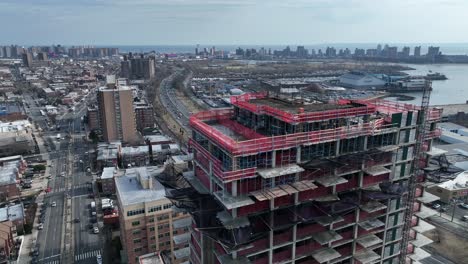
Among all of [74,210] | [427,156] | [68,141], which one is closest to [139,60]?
[68,141]

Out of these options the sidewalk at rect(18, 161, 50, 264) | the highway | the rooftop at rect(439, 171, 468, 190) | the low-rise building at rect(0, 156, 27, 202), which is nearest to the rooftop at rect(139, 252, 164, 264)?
the highway

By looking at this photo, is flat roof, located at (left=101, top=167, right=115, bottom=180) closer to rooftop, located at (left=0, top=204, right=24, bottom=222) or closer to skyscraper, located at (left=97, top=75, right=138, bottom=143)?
rooftop, located at (left=0, top=204, right=24, bottom=222)

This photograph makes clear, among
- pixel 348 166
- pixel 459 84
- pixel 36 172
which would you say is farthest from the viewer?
pixel 459 84

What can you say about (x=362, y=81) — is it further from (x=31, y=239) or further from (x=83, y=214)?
(x=31, y=239)

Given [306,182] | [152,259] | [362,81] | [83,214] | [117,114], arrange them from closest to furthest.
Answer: [306,182] < [152,259] < [83,214] < [117,114] < [362,81]

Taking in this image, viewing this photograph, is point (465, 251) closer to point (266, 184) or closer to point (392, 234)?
point (392, 234)

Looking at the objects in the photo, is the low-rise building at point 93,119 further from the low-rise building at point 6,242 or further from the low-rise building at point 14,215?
the low-rise building at point 6,242

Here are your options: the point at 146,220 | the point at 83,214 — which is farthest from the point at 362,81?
the point at 146,220
